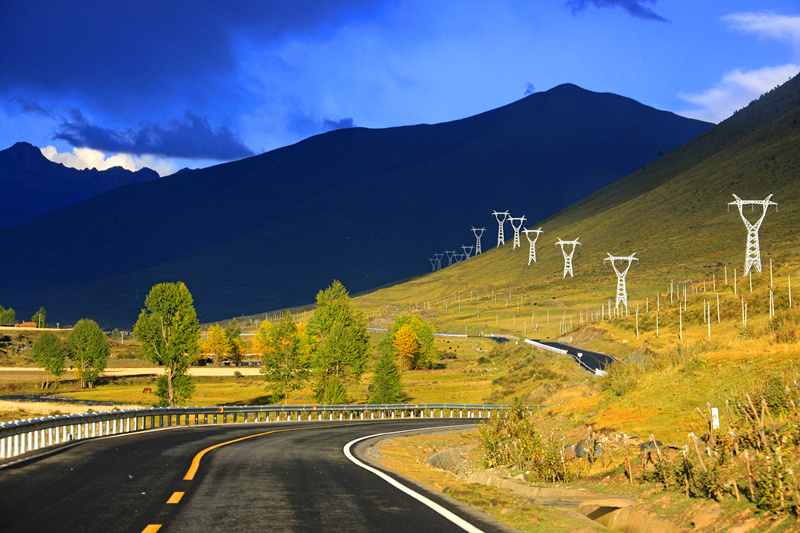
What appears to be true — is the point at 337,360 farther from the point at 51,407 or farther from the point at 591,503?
the point at 591,503

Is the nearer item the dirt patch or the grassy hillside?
the grassy hillside

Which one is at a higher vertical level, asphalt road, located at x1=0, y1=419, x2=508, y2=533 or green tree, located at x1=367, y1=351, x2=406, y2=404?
asphalt road, located at x1=0, y1=419, x2=508, y2=533

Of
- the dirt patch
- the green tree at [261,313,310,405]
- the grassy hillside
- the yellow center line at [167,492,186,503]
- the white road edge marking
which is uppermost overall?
the grassy hillside

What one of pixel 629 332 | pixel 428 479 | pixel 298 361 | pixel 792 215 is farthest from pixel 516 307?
pixel 428 479

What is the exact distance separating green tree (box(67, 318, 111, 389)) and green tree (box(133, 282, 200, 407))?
1811 inches

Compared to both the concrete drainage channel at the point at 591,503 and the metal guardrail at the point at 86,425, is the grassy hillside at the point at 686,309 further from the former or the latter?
the metal guardrail at the point at 86,425

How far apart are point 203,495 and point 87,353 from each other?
110369 mm

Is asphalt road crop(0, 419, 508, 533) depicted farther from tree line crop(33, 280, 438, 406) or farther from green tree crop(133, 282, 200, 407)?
green tree crop(133, 282, 200, 407)

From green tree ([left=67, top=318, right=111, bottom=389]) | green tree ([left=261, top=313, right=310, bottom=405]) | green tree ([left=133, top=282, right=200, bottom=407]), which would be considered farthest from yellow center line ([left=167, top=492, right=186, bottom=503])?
green tree ([left=67, top=318, right=111, bottom=389])

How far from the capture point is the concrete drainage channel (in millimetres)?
11234

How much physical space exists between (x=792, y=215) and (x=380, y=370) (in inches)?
4676

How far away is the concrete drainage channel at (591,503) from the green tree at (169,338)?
184ft

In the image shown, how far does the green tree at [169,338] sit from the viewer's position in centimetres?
6956

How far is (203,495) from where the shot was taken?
462 inches
